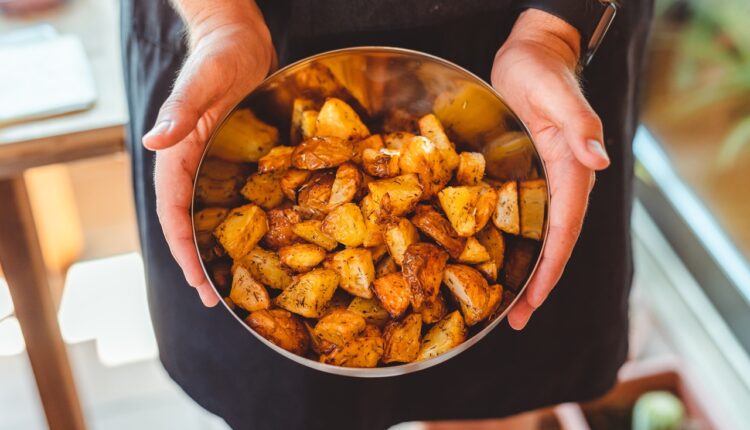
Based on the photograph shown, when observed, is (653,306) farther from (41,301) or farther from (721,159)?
(41,301)

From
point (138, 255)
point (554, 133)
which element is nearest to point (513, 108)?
point (554, 133)

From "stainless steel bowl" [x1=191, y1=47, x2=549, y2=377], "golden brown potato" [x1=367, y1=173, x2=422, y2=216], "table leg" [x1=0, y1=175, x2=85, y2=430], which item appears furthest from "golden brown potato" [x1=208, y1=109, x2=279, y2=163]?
"table leg" [x1=0, y1=175, x2=85, y2=430]

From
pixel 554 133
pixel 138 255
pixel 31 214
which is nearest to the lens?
pixel 554 133

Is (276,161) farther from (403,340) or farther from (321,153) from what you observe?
(403,340)

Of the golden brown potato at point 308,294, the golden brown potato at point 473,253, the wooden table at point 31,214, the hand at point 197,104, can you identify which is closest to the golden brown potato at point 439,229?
the golden brown potato at point 473,253

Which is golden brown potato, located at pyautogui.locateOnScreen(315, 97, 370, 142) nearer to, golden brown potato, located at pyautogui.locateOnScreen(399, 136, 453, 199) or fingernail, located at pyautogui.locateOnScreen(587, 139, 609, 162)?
golden brown potato, located at pyautogui.locateOnScreen(399, 136, 453, 199)

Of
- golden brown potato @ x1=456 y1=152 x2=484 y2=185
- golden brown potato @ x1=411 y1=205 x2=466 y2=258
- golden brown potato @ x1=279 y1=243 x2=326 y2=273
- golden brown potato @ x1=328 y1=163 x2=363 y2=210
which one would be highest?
golden brown potato @ x1=456 y1=152 x2=484 y2=185

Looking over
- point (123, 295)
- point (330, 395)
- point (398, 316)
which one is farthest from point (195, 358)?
point (123, 295)

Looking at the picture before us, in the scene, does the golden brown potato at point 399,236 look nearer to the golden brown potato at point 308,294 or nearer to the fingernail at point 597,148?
the golden brown potato at point 308,294
